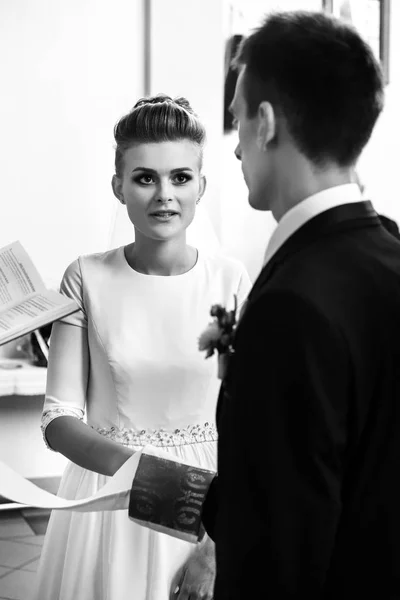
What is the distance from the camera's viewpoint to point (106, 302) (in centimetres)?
189

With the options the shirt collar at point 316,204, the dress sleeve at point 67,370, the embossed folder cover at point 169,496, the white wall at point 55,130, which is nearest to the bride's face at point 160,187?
the dress sleeve at point 67,370

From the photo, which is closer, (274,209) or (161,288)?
(274,209)

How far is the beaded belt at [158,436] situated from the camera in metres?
1.82

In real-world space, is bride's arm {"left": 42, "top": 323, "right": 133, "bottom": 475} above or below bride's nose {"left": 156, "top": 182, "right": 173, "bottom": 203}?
below

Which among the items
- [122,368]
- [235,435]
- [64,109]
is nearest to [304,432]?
[235,435]

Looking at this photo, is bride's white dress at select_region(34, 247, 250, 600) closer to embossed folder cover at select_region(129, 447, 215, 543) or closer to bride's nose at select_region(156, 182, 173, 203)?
bride's nose at select_region(156, 182, 173, 203)

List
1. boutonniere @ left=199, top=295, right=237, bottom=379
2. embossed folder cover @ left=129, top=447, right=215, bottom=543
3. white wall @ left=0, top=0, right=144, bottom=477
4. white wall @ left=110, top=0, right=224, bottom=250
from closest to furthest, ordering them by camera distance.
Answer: boutonniere @ left=199, top=295, right=237, bottom=379
embossed folder cover @ left=129, top=447, right=215, bottom=543
white wall @ left=0, top=0, right=144, bottom=477
white wall @ left=110, top=0, right=224, bottom=250

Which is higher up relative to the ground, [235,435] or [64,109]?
[64,109]

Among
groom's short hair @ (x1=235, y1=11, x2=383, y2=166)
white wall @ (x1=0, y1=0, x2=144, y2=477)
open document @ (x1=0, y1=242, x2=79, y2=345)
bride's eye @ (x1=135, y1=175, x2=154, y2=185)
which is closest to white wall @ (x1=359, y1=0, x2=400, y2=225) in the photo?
white wall @ (x1=0, y1=0, x2=144, y2=477)

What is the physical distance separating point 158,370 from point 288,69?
3.14ft

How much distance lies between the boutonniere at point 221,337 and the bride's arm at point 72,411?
545mm

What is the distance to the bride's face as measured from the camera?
5.92 feet

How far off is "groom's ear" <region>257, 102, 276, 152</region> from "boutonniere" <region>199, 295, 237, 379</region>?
0.81ft

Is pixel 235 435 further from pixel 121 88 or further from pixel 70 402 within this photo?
pixel 121 88
